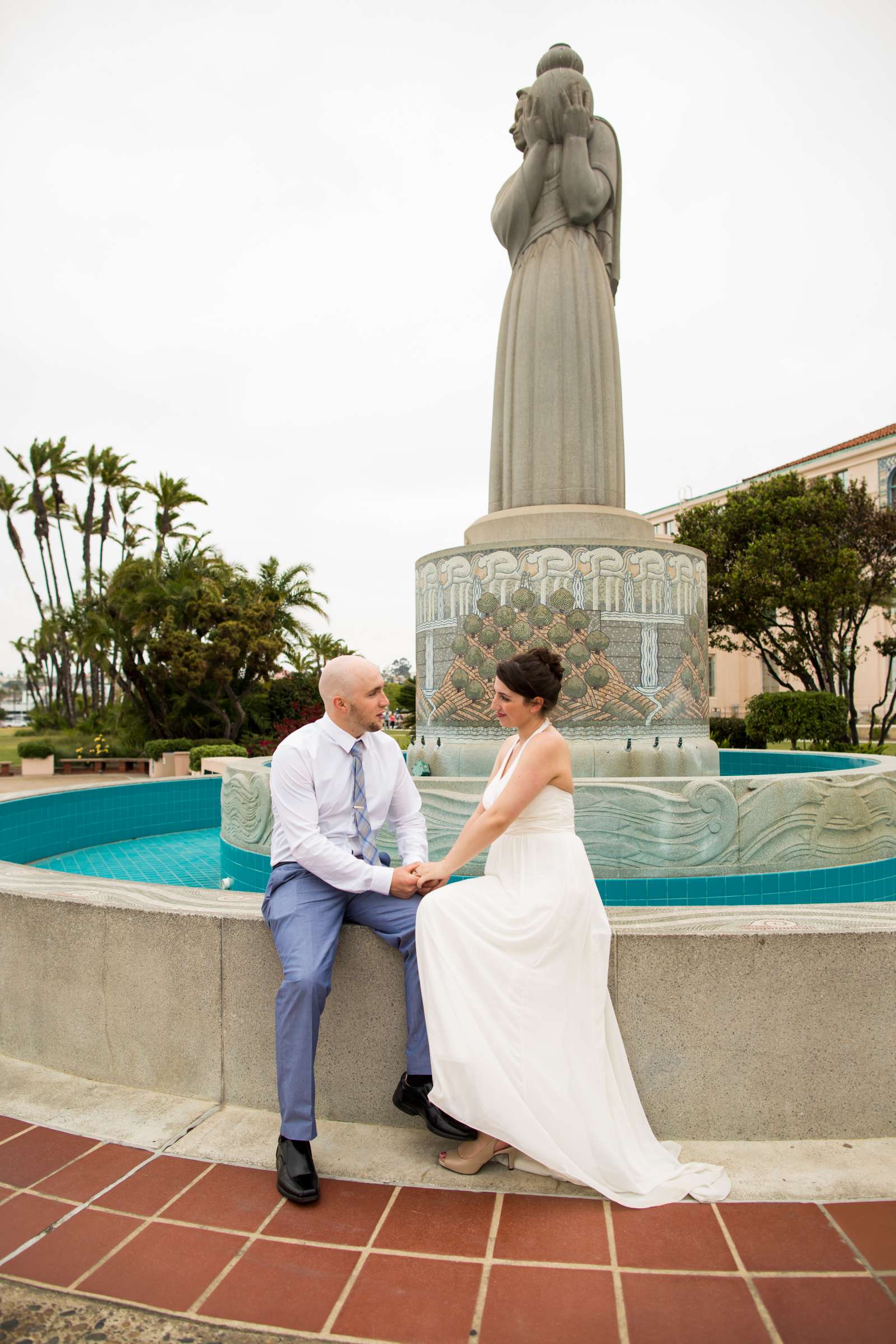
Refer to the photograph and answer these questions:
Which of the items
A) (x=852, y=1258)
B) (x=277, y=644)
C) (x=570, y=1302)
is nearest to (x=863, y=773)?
(x=852, y=1258)

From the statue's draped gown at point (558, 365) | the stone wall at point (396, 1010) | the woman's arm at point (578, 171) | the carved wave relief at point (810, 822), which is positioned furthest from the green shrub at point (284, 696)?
the stone wall at point (396, 1010)

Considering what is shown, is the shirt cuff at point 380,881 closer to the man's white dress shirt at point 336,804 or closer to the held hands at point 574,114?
the man's white dress shirt at point 336,804

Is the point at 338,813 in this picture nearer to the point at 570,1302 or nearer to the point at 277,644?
the point at 570,1302

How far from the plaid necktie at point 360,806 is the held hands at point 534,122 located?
31.1ft

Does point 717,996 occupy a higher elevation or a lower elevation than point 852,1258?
higher

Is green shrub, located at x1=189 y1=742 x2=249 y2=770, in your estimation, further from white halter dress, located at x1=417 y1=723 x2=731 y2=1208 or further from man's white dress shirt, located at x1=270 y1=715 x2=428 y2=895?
white halter dress, located at x1=417 y1=723 x2=731 y2=1208

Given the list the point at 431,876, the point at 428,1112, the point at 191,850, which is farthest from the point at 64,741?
the point at 428,1112

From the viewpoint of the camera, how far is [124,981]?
3389 millimetres

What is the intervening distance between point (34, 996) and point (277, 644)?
23660 millimetres

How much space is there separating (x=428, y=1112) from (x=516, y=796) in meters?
1.13

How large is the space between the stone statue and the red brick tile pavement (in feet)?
26.5

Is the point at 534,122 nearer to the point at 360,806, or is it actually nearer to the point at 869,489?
the point at 360,806

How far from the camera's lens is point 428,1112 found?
2.96 metres

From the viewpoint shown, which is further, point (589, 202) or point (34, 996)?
point (589, 202)
